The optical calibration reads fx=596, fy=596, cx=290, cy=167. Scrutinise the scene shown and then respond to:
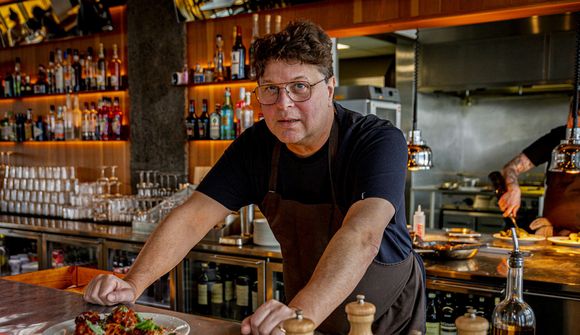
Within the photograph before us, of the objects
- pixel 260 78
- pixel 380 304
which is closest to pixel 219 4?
pixel 260 78

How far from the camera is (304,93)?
1.88m

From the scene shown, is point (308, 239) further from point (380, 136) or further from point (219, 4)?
point (219, 4)

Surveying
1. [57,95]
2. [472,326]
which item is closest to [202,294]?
[472,326]

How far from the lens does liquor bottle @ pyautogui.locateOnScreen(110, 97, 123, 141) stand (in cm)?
538

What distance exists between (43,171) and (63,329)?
4183 mm

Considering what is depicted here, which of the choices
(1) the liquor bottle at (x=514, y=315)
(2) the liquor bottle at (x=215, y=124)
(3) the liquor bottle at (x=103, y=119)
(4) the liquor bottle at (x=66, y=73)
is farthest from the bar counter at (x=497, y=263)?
(4) the liquor bottle at (x=66, y=73)

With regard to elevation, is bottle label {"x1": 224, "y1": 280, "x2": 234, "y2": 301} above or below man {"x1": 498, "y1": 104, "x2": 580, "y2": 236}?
below

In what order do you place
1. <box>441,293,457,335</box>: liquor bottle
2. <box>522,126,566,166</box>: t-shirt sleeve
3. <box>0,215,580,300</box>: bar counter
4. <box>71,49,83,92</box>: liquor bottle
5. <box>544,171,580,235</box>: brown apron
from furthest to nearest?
<box>71,49,83,92</box>: liquor bottle → <box>522,126,566,166</box>: t-shirt sleeve → <box>544,171,580,235</box>: brown apron → <box>441,293,457,335</box>: liquor bottle → <box>0,215,580,300</box>: bar counter

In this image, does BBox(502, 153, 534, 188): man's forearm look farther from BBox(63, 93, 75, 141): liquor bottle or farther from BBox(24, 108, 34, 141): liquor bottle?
BBox(24, 108, 34, 141): liquor bottle

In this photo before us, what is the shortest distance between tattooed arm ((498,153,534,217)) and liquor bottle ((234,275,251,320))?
1.72 meters

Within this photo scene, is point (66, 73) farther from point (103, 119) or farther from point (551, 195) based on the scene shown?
point (551, 195)

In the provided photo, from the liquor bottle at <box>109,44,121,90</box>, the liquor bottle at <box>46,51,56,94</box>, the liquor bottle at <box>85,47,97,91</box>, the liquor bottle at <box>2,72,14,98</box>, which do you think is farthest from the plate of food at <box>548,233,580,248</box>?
the liquor bottle at <box>2,72,14,98</box>

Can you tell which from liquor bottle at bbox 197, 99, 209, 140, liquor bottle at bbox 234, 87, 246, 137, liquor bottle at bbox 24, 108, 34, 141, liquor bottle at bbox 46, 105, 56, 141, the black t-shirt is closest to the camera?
the black t-shirt

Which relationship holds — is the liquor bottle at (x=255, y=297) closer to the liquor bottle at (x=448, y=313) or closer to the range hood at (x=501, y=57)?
the liquor bottle at (x=448, y=313)
